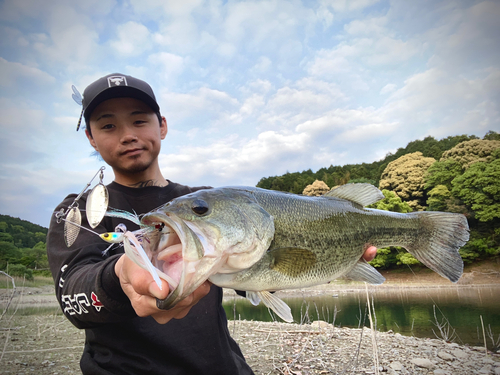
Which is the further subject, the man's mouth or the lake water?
the lake water

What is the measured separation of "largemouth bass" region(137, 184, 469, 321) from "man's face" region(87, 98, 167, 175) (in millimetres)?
1279

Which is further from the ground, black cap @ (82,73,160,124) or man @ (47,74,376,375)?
black cap @ (82,73,160,124)

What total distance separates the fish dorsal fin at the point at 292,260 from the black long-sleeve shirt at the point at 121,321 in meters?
0.96

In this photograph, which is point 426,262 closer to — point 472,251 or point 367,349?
point 367,349

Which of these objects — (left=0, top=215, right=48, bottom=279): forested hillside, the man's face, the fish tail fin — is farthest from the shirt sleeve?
(left=0, top=215, right=48, bottom=279): forested hillside

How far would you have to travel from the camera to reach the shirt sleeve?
→ 5.22ft

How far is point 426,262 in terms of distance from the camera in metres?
2.83

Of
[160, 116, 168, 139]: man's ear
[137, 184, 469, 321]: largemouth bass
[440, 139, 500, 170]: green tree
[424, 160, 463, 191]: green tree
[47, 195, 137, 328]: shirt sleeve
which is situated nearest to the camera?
[137, 184, 469, 321]: largemouth bass

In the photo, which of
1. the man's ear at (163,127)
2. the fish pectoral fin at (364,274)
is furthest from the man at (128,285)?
the man's ear at (163,127)

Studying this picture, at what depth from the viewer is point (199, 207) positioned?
173 centimetres

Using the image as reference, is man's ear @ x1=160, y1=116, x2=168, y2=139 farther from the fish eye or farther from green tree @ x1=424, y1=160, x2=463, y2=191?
green tree @ x1=424, y1=160, x2=463, y2=191

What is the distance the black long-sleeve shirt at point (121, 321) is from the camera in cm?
166

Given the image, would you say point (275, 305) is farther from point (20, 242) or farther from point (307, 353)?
point (20, 242)

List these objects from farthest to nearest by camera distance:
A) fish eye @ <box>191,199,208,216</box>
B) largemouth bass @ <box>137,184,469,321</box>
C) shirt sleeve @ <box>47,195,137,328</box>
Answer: fish eye @ <box>191,199,208,216</box>, shirt sleeve @ <box>47,195,137,328</box>, largemouth bass @ <box>137,184,469,321</box>
